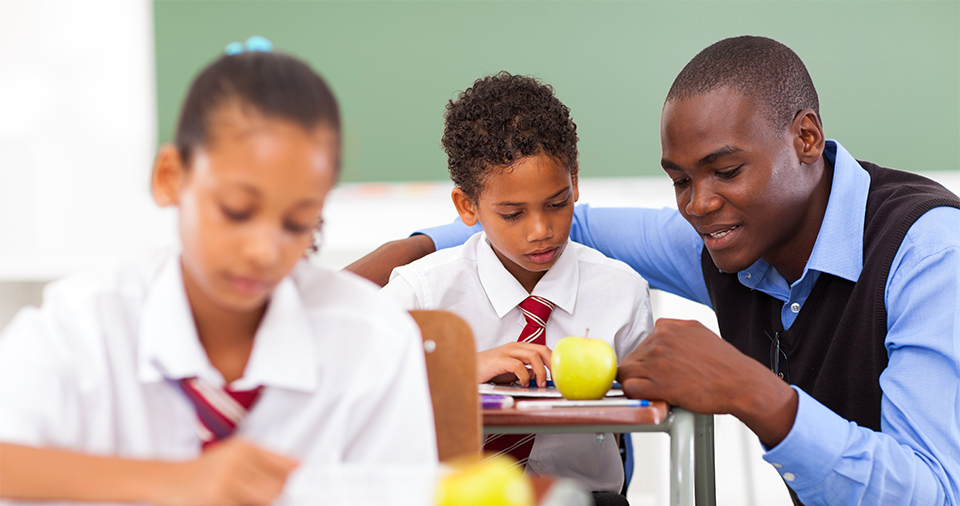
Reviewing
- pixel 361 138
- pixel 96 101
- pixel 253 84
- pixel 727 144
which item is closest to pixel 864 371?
pixel 727 144

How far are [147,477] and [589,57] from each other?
121 inches

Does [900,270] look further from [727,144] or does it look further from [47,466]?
[47,466]

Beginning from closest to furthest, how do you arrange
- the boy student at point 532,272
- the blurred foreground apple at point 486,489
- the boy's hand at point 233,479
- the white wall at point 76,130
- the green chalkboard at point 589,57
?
the blurred foreground apple at point 486,489
the boy's hand at point 233,479
the boy student at point 532,272
the green chalkboard at point 589,57
the white wall at point 76,130

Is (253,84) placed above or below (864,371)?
above

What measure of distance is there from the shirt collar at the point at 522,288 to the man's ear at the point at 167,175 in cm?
98

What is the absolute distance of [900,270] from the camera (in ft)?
4.67

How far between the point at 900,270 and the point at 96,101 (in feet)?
11.8

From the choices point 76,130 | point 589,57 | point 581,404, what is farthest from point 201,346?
point 76,130

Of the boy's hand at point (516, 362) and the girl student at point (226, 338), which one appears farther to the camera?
the boy's hand at point (516, 362)

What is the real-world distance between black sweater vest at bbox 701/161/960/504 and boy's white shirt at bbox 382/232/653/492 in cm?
32

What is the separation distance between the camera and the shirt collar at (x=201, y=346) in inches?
34.8

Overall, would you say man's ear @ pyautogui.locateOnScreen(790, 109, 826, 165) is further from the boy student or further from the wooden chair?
the wooden chair

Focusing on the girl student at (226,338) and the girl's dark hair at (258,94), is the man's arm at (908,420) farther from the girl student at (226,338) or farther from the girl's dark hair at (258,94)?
the girl's dark hair at (258,94)

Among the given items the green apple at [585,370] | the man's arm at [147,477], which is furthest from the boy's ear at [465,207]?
the man's arm at [147,477]
